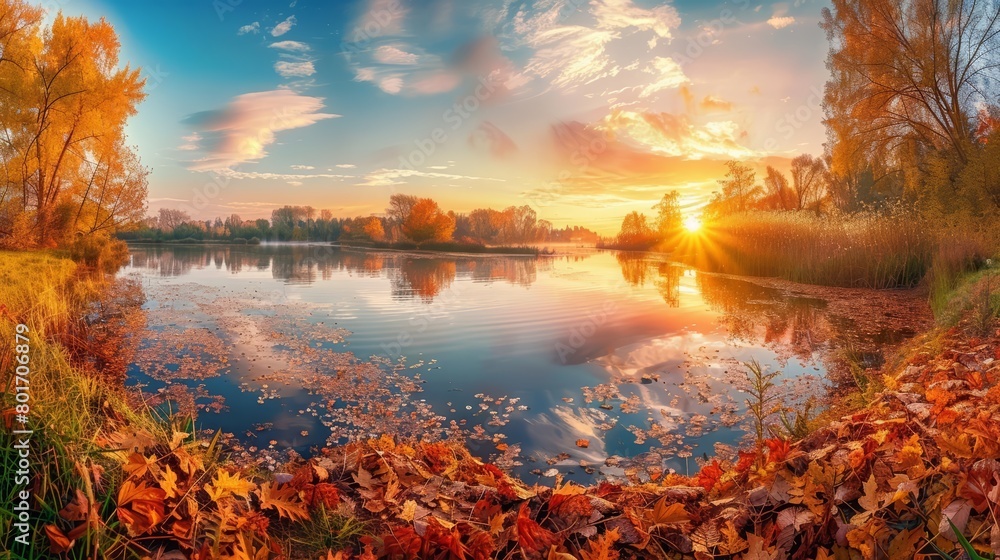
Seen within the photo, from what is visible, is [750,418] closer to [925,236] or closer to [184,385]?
[184,385]

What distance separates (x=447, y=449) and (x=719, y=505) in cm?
197

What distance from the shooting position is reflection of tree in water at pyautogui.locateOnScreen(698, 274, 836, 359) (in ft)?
31.4

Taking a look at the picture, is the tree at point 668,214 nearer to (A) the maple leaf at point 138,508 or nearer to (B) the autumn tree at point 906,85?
(B) the autumn tree at point 906,85

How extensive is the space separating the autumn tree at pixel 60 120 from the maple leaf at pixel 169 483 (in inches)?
825

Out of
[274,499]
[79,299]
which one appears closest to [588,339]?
[274,499]

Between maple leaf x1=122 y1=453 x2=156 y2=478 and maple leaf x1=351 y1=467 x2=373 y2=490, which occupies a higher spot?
maple leaf x1=122 y1=453 x2=156 y2=478

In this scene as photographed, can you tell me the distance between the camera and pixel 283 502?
2514 millimetres

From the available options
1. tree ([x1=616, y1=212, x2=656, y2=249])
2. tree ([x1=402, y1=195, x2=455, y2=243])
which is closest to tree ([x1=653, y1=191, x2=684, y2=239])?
tree ([x1=616, y1=212, x2=656, y2=249])

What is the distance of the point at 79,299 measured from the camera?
12.7m

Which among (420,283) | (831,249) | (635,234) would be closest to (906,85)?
(831,249)

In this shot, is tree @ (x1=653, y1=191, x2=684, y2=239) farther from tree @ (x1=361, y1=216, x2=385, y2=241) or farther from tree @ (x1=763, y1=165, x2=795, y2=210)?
tree @ (x1=361, y1=216, x2=385, y2=241)

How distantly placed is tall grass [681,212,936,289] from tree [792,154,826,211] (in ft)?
113

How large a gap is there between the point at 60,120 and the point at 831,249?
30.1 metres

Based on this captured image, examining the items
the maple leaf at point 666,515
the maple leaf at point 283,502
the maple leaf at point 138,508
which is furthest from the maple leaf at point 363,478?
the maple leaf at point 666,515
